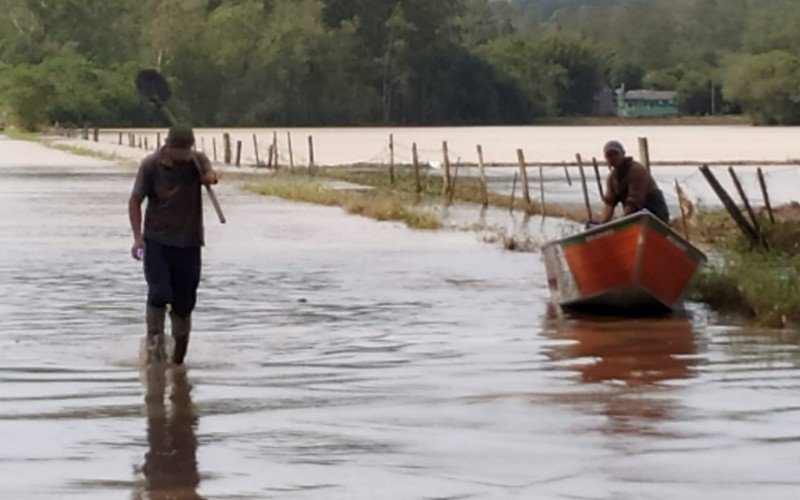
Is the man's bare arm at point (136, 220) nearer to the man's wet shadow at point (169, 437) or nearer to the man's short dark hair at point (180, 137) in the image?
the man's short dark hair at point (180, 137)

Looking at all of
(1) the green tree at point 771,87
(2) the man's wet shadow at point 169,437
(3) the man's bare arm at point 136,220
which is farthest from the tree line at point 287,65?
(2) the man's wet shadow at point 169,437

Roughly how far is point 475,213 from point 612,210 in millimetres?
18027

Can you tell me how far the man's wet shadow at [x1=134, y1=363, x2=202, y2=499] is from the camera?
9.41 meters

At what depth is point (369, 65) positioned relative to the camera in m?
160

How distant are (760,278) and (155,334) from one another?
658cm

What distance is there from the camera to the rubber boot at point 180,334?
548 inches

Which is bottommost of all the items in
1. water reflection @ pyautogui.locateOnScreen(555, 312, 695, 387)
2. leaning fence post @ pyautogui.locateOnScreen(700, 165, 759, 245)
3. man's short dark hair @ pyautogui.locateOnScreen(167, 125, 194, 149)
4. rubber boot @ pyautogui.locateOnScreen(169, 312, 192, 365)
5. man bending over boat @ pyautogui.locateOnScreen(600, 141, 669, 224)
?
water reflection @ pyautogui.locateOnScreen(555, 312, 695, 387)

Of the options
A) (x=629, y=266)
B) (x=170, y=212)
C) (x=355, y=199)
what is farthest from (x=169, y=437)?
(x=355, y=199)

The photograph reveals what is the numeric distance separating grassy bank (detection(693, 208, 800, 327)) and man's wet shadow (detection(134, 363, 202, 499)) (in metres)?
5.75

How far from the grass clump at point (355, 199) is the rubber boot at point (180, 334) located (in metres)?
17.1

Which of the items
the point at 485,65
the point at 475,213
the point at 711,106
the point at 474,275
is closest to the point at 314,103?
the point at 485,65

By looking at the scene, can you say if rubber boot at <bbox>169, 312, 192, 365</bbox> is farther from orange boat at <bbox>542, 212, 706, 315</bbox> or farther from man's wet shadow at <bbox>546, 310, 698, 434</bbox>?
orange boat at <bbox>542, 212, 706, 315</bbox>

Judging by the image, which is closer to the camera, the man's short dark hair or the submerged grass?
the man's short dark hair

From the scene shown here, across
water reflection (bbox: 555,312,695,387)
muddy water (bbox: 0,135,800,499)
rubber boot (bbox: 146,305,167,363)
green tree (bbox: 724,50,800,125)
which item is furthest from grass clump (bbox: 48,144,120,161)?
green tree (bbox: 724,50,800,125)
